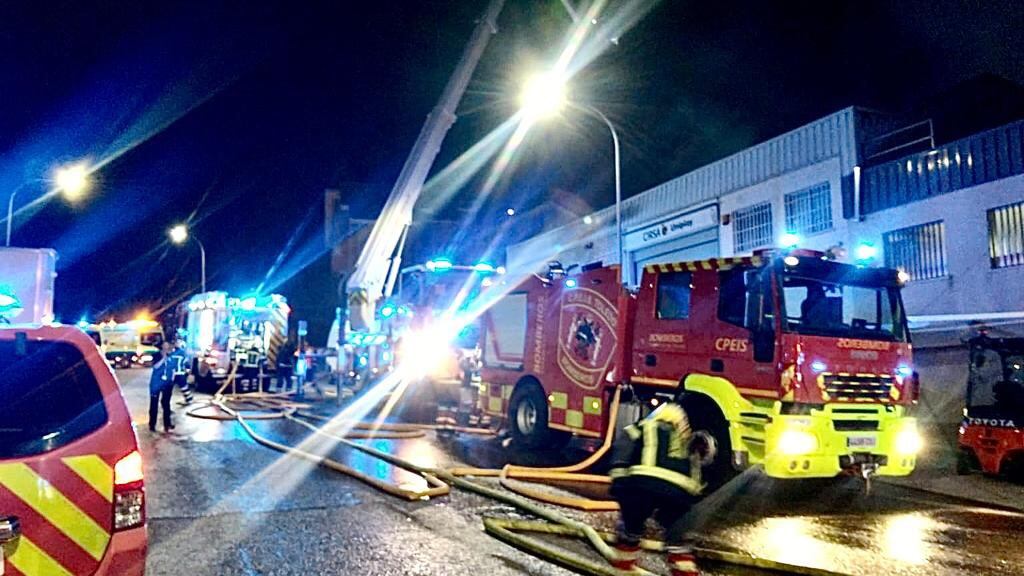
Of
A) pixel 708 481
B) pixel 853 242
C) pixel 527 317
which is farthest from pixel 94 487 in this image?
pixel 853 242

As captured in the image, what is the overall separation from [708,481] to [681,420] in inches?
147

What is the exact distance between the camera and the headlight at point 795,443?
7.05m

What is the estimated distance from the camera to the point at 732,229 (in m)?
20.2

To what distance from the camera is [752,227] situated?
64.2 feet

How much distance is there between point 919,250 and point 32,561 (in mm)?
15458

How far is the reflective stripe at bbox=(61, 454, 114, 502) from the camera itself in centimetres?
307

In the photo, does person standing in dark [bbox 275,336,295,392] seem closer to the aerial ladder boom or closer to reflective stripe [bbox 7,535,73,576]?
the aerial ladder boom

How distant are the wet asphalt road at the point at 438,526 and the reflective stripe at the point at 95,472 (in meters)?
2.05

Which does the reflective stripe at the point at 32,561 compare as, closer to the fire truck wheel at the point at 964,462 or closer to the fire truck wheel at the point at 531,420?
the fire truck wheel at the point at 531,420

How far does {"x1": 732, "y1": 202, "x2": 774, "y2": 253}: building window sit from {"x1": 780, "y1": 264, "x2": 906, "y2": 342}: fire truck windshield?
11.1 m

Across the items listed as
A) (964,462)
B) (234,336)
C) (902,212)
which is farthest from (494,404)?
(234,336)

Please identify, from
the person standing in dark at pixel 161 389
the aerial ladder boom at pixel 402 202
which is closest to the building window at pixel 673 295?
the person standing in dark at pixel 161 389

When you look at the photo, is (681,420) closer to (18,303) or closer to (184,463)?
(184,463)

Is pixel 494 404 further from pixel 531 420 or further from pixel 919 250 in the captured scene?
pixel 919 250
